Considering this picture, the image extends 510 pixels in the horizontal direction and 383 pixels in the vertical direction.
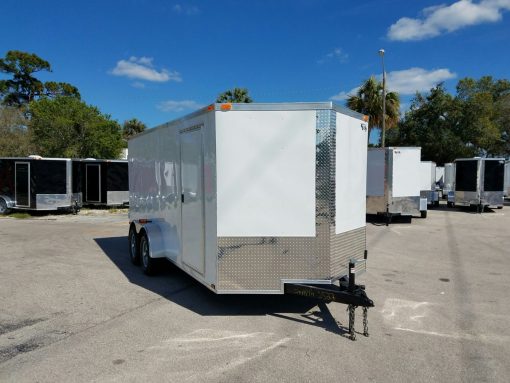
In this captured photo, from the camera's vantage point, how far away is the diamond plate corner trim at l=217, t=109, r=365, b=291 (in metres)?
4.96

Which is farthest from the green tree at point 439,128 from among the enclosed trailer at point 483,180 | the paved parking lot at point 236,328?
the paved parking lot at point 236,328

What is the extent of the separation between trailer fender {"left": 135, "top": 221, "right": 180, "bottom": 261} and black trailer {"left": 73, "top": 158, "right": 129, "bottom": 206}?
13.4 meters

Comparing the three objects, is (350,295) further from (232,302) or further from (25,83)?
(25,83)

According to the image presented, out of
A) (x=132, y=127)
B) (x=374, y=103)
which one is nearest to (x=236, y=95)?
(x=374, y=103)

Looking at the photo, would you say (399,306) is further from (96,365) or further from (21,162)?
(21,162)

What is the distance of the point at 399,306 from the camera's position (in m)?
5.90

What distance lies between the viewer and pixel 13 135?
30.4 metres

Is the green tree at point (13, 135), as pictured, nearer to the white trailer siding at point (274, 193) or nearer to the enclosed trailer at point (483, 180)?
the enclosed trailer at point (483, 180)

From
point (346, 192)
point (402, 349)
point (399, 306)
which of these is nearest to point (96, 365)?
point (402, 349)

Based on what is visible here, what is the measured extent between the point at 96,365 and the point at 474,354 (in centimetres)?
381

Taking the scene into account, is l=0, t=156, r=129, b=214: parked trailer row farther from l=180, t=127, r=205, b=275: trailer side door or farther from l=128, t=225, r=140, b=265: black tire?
l=180, t=127, r=205, b=275: trailer side door

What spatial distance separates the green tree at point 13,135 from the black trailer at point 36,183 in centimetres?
1292

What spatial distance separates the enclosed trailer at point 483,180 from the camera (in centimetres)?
2014

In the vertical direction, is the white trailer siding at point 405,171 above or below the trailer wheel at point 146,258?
above
